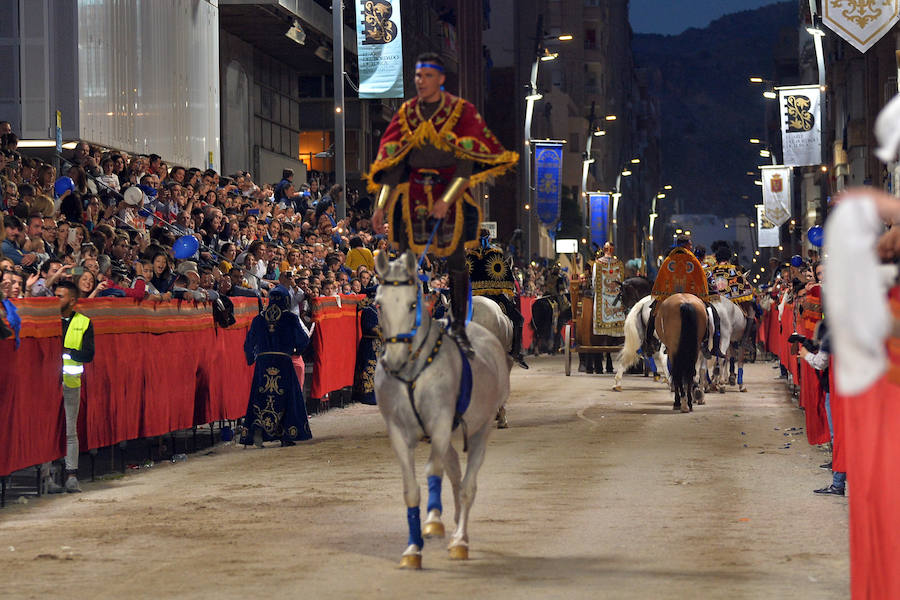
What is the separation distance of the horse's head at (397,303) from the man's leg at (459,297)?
100 centimetres

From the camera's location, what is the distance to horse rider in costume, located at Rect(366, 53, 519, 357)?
11125 millimetres

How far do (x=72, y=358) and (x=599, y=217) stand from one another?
223 ft

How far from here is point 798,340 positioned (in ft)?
39.4

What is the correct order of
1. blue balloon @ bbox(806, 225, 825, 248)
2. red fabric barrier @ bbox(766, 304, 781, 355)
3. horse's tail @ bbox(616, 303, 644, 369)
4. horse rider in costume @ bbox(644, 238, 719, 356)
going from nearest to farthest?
horse rider in costume @ bbox(644, 238, 719, 356), blue balloon @ bbox(806, 225, 825, 248), horse's tail @ bbox(616, 303, 644, 369), red fabric barrier @ bbox(766, 304, 781, 355)

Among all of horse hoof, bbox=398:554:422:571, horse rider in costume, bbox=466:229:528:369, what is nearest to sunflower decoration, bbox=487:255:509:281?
horse rider in costume, bbox=466:229:528:369

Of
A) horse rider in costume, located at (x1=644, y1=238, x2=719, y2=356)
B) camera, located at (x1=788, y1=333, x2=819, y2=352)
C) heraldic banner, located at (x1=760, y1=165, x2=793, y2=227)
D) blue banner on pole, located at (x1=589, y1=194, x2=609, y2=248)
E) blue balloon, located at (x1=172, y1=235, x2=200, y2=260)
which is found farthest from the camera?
blue banner on pole, located at (x1=589, y1=194, x2=609, y2=248)

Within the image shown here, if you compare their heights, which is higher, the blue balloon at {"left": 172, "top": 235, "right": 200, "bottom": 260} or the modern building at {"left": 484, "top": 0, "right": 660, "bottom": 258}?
the modern building at {"left": 484, "top": 0, "right": 660, "bottom": 258}

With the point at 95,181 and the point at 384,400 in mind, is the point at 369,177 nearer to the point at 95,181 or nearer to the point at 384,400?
the point at 384,400

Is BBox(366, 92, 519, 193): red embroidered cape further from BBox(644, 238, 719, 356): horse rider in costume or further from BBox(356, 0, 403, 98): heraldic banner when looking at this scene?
BBox(356, 0, 403, 98): heraldic banner

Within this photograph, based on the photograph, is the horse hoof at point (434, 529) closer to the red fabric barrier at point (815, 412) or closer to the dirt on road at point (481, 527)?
the dirt on road at point (481, 527)

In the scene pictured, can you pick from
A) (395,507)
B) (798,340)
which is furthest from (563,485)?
(798,340)

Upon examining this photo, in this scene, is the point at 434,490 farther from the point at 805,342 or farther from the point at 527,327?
the point at 527,327

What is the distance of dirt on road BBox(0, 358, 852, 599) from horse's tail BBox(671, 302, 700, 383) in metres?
4.62

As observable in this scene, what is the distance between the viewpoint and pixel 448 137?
11.1m
